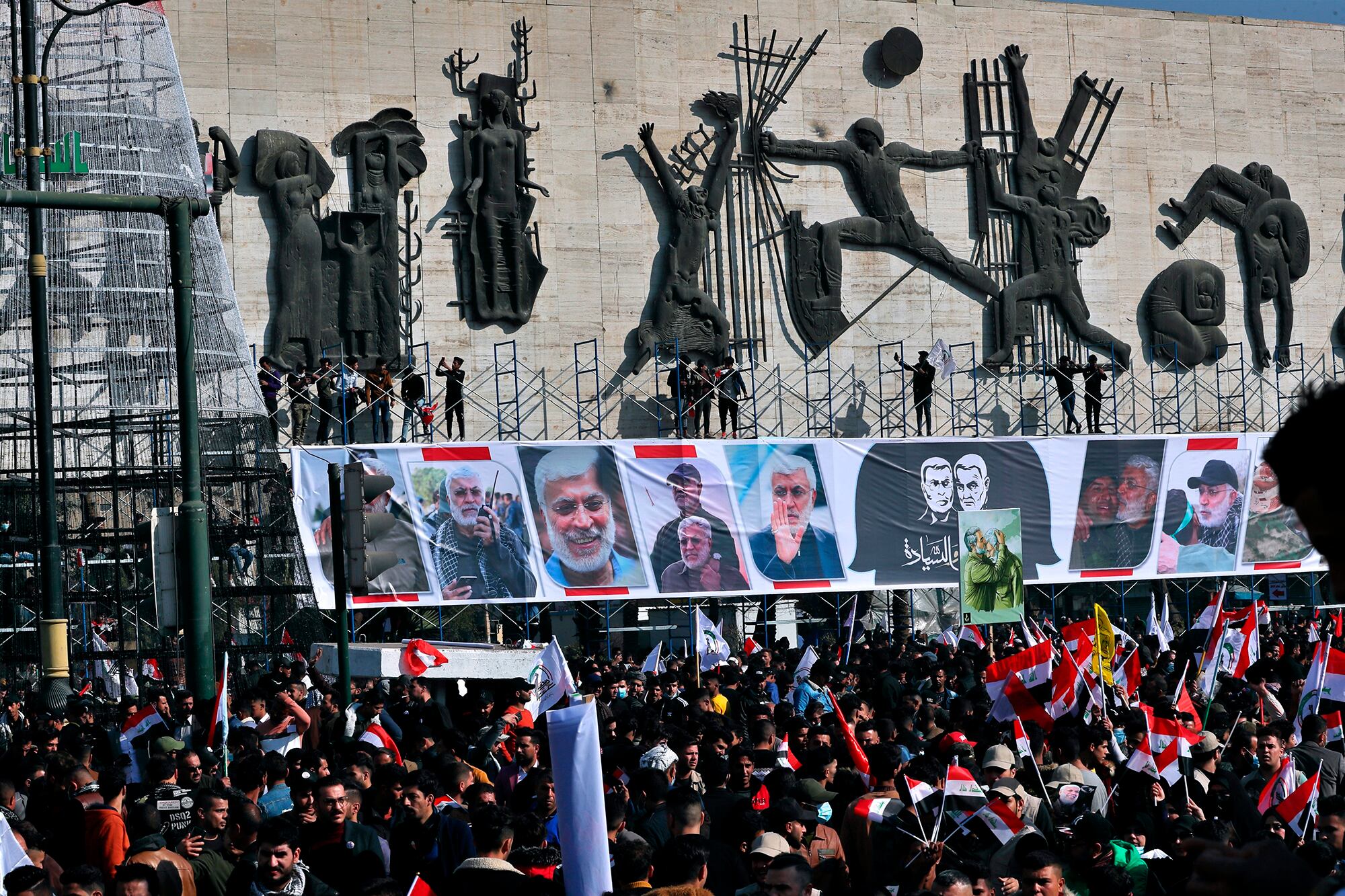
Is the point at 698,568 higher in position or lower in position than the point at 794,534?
lower

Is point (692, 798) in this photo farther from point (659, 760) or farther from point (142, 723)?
point (142, 723)

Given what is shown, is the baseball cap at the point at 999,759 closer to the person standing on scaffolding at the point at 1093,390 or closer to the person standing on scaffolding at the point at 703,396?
the person standing on scaffolding at the point at 703,396

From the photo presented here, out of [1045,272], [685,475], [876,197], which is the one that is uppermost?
Answer: [876,197]

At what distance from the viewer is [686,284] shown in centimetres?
3528

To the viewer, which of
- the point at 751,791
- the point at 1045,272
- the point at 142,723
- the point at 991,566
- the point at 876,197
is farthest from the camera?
the point at 1045,272

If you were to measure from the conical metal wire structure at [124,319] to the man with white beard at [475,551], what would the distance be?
2586mm

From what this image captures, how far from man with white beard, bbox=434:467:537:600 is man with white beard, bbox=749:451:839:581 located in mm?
3842

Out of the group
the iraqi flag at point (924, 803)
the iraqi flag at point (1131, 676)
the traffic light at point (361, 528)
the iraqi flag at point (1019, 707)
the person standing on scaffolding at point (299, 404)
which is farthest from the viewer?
the person standing on scaffolding at point (299, 404)

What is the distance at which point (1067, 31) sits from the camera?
39031 millimetres

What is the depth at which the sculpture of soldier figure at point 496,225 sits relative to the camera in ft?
112

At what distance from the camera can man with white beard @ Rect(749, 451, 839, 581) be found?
28.7m

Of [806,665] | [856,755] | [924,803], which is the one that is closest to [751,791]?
[856,755]

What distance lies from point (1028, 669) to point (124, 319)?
1424 centimetres

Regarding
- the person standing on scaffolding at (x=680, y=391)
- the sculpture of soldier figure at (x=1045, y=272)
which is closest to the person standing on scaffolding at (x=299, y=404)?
the person standing on scaffolding at (x=680, y=391)
